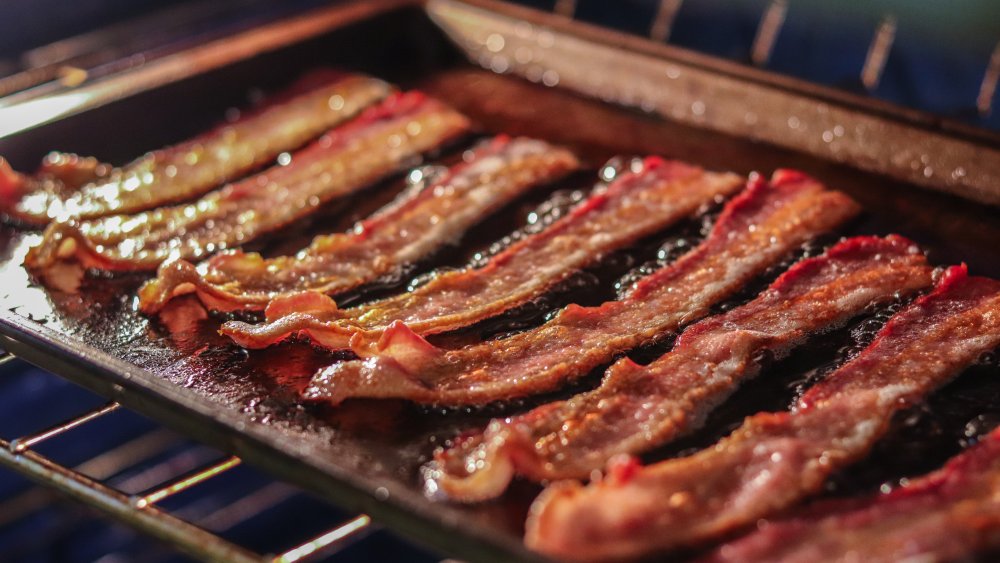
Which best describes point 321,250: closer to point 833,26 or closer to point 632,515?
point 632,515

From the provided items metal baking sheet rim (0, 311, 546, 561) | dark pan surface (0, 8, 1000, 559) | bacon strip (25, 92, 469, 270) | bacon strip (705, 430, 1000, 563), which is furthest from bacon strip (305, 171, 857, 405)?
bacon strip (25, 92, 469, 270)

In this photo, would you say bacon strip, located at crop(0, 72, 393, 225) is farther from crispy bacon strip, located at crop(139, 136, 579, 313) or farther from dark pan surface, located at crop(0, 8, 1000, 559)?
crispy bacon strip, located at crop(139, 136, 579, 313)

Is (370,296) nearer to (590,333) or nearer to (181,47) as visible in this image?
(590,333)

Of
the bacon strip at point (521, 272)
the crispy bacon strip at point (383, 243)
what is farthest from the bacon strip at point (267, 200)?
the bacon strip at point (521, 272)

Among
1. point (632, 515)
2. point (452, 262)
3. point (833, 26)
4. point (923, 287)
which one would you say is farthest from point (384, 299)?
point (833, 26)

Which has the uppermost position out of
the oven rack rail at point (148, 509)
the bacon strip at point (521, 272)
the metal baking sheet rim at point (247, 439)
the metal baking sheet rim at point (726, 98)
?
the metal baking sheet rim at point (726, 98)

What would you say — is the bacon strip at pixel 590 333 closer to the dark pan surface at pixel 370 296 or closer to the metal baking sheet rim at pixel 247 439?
the dark pan surface at pixel 370 296

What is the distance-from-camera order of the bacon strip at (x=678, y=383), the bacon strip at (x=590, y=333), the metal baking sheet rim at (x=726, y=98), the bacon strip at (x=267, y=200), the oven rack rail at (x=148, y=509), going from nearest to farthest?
1. the oven rack rail at (x=148, y=509)
2. the bacon strip at (x=678, y=383)
3. the bacon strip at (x=590, y=333)
4. the bacon strip at (x=267, y=200)
5. the metal baking sheet rim at (x=726, y=98)
